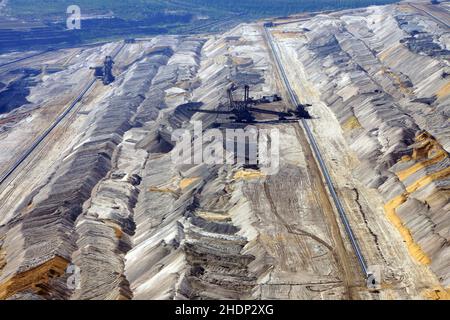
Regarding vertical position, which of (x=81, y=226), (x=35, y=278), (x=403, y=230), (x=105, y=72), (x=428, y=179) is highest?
(x=428, y=179)

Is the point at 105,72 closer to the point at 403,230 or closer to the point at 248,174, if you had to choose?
the point at 248,174


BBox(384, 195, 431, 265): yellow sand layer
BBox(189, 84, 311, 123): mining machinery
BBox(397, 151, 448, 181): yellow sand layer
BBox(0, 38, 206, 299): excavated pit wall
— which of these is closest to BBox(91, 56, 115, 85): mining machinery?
BBox(0, 38, 206, 299): excavated pit wall

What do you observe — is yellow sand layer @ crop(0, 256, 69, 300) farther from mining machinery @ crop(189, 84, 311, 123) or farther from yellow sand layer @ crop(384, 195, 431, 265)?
mining machinery @ crop(189, 84, 311, 123)

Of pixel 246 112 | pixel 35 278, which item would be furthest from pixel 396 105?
pixel 35 278

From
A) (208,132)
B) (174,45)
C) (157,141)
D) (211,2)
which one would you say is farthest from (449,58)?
(211,2)

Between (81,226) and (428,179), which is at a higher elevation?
(428,179)

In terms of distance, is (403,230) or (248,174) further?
(248,174)
